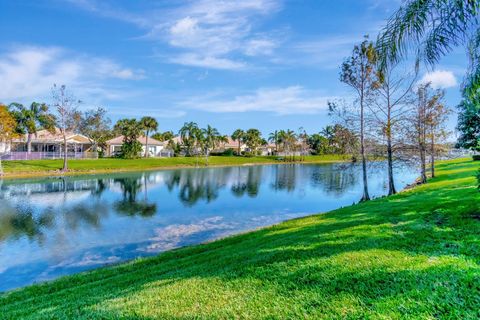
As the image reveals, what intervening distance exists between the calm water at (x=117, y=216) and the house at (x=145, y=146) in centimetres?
3933

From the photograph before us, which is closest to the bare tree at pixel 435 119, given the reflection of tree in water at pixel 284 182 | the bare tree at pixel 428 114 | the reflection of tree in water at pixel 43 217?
the bare tree at pixel 428 114

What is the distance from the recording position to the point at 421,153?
18.7 m

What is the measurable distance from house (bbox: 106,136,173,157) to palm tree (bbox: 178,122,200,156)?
494 centimetres

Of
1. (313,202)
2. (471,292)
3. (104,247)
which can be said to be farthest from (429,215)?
(313,202)

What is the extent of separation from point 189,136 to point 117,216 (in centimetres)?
6280

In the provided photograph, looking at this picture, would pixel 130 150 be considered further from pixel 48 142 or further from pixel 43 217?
pixel 43 217

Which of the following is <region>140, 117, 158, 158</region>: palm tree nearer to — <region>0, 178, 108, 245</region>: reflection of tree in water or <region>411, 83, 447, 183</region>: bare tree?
<region>0, 178, 108, 245</region>: reflection of tree in water

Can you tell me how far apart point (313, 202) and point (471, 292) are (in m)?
20.8

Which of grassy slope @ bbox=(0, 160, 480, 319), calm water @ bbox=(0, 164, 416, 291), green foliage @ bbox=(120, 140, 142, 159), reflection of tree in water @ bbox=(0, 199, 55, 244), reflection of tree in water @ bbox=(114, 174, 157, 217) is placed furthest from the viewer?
green foliage @ bbox=(120, 140, 142, 159)

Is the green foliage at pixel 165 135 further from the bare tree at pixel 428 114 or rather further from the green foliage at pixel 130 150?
the bare tree at pixel 428 114

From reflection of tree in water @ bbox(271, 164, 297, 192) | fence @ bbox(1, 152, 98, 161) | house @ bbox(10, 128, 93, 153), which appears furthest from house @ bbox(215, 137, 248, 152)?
reflection of tree in water @ bbox(271, 164, 297, 192)

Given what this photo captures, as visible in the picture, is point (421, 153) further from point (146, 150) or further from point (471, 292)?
point (146, 150)

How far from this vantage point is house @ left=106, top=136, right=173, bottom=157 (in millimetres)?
71938

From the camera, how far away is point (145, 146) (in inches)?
2923
